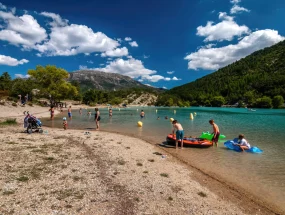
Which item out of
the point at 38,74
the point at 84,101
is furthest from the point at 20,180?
the point at 84,101

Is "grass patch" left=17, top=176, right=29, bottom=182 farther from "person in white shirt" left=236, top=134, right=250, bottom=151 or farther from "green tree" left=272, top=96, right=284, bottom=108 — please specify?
"green tree" left=272, top=96, right=284, bottom=108

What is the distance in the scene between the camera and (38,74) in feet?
224

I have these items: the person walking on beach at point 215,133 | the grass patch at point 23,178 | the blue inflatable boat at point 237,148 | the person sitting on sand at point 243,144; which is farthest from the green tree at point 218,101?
the grass patch at point 23,178

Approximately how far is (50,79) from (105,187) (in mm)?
70716

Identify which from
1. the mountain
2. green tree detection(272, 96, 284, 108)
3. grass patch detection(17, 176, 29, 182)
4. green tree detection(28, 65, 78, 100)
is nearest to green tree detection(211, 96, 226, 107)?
the mountain

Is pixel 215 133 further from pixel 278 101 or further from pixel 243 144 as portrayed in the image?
pixel 278 101

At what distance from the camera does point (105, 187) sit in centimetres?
735

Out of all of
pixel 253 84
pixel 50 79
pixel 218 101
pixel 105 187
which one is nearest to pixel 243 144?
pixel 105 187

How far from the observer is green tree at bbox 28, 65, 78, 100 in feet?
223

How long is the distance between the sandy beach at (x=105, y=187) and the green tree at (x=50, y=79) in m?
62.4

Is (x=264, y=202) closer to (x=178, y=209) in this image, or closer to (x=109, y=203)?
(x=178, y=209)

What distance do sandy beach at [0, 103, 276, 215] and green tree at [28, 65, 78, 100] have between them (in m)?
62.4

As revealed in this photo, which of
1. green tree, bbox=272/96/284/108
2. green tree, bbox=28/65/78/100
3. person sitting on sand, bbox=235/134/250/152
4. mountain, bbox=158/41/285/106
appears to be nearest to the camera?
person sitting on sand, bbox=235/134/250/152

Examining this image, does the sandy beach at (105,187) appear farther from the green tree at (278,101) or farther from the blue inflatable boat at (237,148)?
the green tree at (278,101)
